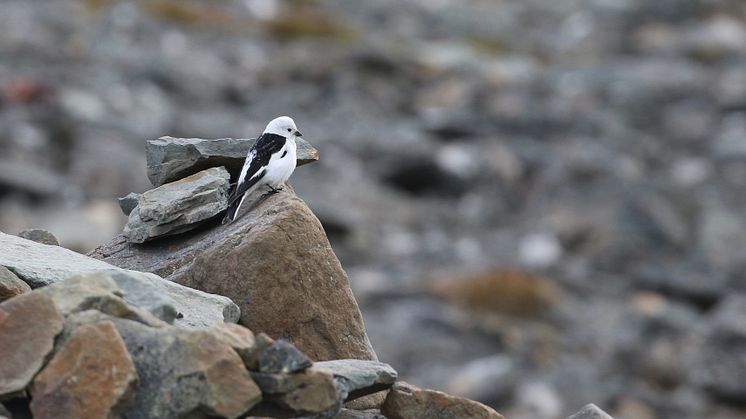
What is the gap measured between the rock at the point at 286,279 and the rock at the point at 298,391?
1.97 meters

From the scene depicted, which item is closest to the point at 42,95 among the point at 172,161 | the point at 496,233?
the point at 496,233

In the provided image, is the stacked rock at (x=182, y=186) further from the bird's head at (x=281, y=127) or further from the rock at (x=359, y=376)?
the rock at (x=359, y=376)

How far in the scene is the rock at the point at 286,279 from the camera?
9.56m

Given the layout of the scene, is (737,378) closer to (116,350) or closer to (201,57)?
(116,350)

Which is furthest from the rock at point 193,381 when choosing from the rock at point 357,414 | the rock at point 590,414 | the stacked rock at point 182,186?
the stacked rock at point 182,186

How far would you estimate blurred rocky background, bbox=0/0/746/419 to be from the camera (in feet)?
90.6

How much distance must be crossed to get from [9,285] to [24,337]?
46.9 inches

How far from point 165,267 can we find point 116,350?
2.69 m

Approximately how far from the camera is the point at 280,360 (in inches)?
295

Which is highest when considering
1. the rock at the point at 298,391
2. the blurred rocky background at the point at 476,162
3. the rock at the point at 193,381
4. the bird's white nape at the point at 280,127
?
the blurred rocky background at the point at 476,162

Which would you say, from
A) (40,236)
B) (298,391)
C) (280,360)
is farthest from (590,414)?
(40,236)

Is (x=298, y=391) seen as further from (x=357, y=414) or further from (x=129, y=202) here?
(x=129, y=202)

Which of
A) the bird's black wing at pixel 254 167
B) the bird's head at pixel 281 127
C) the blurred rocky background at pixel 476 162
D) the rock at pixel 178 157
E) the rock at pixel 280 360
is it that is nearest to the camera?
the rock at pixel 280 360

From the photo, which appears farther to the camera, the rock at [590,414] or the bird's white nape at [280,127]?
the bird's white nape at [280,127]
